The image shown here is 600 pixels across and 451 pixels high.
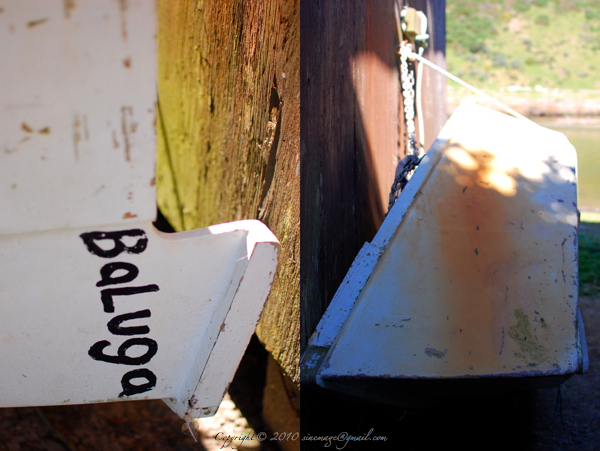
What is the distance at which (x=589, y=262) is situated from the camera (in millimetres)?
4738

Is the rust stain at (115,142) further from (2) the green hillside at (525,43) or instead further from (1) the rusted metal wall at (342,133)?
(2) the green hillside at (525,43)

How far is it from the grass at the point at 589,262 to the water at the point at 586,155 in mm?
1683

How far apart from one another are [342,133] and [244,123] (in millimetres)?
410

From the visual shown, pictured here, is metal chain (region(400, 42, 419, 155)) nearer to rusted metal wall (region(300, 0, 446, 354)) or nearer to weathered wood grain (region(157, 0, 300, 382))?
rusted metal wall (region(300, 0, 446, 354))

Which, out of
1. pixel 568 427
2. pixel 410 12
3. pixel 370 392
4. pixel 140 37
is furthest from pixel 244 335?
pixel 410 12

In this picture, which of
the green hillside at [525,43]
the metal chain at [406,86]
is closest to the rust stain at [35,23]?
the metal chain at [406,86]

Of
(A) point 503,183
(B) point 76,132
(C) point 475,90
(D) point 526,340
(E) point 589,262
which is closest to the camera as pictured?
(B) point 76,132

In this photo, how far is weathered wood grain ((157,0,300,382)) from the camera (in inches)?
67.3

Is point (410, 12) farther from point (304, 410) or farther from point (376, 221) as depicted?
point (304, 410)

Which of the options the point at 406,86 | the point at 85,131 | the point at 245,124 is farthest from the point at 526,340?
the point at 406,86

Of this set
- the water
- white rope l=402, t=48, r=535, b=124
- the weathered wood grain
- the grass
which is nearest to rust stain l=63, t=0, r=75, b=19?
the weathered wood grain

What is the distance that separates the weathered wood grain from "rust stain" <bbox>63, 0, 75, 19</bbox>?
0.76 metres

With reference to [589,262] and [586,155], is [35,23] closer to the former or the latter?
[589,262]

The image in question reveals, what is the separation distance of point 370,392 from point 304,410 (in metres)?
0.29
